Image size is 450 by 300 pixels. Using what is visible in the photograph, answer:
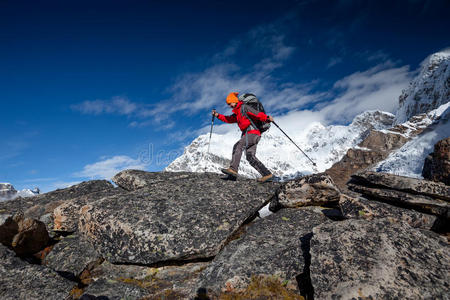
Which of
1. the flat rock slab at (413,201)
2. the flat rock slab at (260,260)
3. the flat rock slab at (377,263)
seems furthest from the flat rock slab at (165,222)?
the flat rock slab at (413,201)

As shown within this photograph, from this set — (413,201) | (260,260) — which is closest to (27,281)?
(260,260)

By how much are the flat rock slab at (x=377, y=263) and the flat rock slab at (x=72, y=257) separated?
618 centimetres

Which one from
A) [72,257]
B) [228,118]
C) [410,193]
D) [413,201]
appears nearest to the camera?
[72,257]

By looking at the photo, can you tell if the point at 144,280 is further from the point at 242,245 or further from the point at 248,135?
the point at 248,135

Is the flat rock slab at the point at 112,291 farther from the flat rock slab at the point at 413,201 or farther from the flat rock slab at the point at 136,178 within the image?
the flat rock slab at the point at 413,201

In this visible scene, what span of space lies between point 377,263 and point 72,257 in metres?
7.86

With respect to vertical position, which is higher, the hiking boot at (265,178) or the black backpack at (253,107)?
the black backpack at (253,107)

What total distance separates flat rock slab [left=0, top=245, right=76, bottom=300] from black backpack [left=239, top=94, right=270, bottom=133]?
27.5 feet

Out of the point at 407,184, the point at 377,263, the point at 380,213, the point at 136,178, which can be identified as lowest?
the point at 377,263

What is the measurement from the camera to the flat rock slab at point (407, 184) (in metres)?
7.67

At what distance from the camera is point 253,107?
10711 mm

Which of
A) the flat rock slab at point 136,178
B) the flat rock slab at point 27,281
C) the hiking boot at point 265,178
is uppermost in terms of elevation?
the flat rock slab at point 136,178

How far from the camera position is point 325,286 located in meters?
4.23

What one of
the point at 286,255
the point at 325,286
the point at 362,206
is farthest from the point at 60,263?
the point at 362,206
